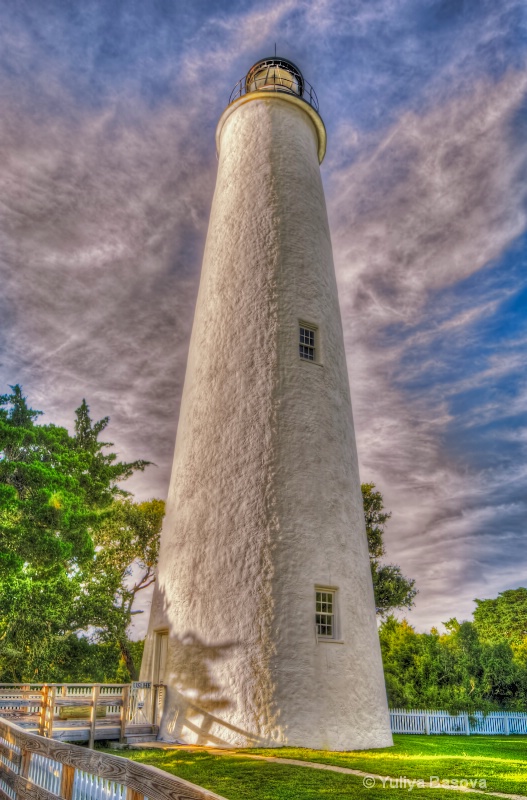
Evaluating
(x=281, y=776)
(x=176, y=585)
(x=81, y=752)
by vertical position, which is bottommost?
(x=281, y=776)

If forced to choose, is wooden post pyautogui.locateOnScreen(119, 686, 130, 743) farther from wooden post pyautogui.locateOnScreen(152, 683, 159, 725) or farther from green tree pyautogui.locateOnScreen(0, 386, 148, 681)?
green tree pyautogui.locateOnScreen(0, 386, 148, 681)

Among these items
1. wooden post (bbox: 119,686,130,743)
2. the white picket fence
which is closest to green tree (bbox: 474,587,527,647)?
the white picket fence

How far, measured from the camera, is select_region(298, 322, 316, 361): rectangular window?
14.9 meters

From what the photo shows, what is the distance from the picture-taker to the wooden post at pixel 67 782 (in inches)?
194

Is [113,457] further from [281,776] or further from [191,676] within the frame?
[281,776]

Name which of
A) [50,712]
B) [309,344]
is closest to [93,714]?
[50,712]

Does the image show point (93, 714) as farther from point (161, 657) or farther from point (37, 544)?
point (37, 544)

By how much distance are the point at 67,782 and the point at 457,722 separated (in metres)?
20.2

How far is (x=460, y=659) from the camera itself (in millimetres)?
22891

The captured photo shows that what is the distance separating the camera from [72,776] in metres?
4.92

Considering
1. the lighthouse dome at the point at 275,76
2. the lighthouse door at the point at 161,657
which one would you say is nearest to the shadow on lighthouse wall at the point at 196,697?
the lighthouse door at the point at 161,657

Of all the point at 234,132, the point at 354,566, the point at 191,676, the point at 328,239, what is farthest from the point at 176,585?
the point at 234,132

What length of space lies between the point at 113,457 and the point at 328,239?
15.9 m

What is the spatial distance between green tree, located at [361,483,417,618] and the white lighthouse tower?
10.8 m
